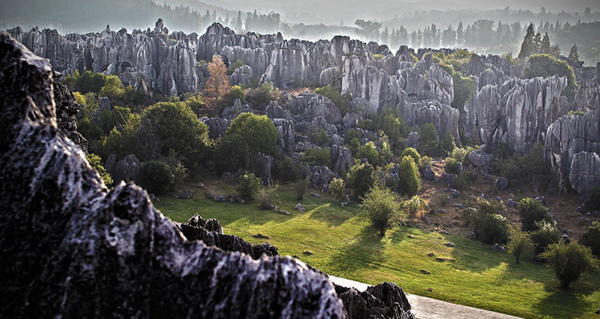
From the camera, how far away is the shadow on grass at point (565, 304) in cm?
3291

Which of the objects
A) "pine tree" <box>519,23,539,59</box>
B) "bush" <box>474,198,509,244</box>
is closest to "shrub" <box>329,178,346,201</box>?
"bush" <box>474,198,509,244</box>

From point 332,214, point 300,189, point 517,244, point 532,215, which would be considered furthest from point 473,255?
point 300,189

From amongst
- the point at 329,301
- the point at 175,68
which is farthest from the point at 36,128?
the point at 175,68

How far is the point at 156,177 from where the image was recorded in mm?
50094

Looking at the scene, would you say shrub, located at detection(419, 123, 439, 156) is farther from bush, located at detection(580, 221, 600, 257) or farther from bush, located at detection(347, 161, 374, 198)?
bush, located at detection(580, 221, 600, 257)

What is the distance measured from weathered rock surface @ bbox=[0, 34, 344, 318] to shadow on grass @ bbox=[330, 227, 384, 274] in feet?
101

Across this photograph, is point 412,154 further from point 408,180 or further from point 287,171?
point 287,171

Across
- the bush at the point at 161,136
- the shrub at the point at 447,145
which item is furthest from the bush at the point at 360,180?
the shrub at the point at 447,145

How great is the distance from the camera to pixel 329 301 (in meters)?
7.04

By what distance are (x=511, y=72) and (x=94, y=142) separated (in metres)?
111

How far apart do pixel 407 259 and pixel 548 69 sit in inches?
3926

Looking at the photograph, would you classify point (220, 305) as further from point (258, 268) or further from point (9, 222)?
point (9, 222)

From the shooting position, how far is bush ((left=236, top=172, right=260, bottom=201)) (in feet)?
173

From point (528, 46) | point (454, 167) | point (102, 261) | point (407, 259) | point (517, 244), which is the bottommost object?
point (407, 259)
